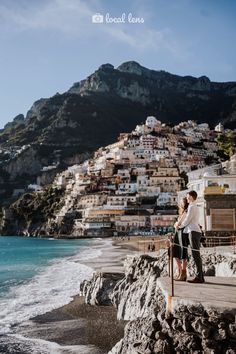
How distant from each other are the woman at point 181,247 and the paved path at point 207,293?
344mm

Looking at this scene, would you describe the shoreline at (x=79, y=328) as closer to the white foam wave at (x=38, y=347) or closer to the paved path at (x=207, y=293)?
the white foam wave at (x=38, y=347)

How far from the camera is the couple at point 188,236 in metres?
7.72

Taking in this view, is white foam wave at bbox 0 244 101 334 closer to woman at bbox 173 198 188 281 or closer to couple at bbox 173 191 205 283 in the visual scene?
woman at bbox 173 198 188 281

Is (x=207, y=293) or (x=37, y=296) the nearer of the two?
(x=207, y=293)

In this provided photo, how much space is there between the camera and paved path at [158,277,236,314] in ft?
17.7

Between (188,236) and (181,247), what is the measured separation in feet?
0.77

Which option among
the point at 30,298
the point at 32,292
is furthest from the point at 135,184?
the point at 30,298

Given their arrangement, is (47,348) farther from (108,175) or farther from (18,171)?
(18,171)

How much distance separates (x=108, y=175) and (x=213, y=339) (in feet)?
349

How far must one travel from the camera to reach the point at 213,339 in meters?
5.09

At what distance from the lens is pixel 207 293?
626 cm

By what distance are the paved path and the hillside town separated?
221 feet

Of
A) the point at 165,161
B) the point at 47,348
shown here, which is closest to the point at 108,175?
the point at 165,161

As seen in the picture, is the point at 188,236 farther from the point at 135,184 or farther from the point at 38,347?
the point at 135,184
